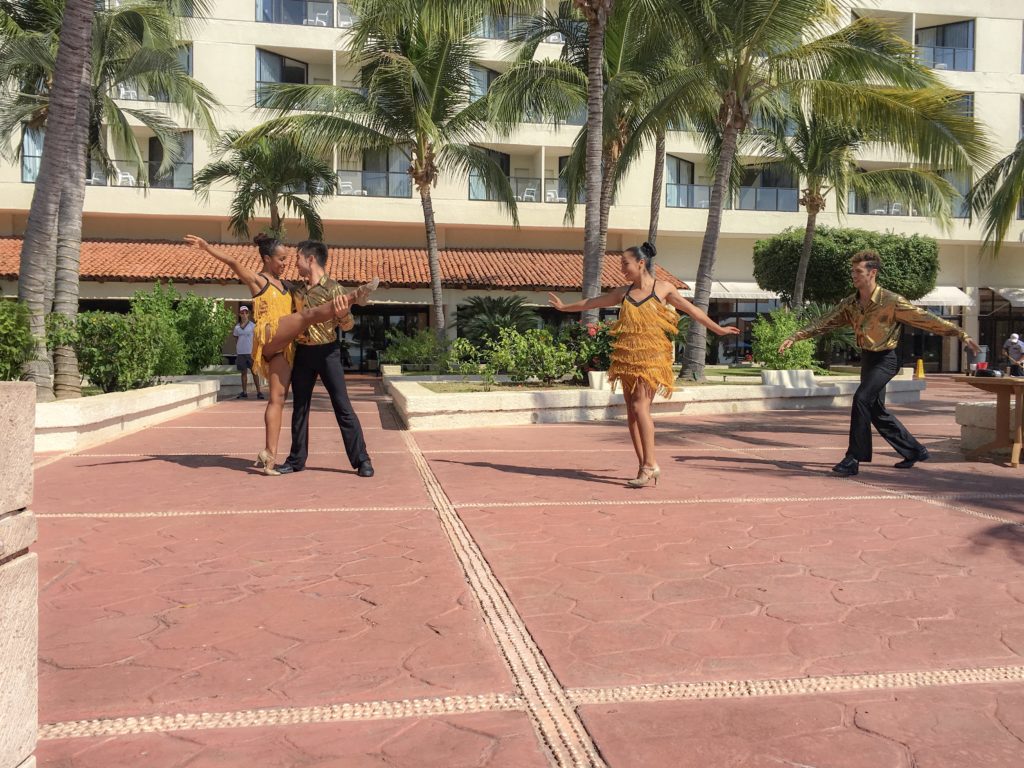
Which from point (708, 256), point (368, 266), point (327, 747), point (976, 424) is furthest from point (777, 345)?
point (327, 747)

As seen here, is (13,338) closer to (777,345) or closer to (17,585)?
(17,585)

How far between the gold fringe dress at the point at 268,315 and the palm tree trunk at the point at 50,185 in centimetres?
435

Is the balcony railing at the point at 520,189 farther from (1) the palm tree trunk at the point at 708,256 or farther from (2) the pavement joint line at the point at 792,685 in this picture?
(2) the pavement joint line at the point at 792,685

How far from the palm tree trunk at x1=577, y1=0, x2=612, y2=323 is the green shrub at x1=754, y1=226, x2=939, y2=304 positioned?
17.7m

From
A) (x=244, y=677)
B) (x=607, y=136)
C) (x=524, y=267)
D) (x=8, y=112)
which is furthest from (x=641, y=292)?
(x=524, y=267)

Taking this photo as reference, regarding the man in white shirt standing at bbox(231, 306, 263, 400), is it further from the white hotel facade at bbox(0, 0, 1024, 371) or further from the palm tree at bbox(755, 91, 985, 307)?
the palm tree at bbox(755, 91, 985, 307)

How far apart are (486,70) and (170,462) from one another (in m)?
27.1

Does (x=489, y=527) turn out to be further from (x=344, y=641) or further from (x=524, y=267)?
(x=524, y=267)

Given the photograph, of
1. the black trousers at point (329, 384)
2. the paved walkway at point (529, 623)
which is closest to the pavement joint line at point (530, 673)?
the paved walkway at point (529, 623)

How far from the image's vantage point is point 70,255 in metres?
11.3

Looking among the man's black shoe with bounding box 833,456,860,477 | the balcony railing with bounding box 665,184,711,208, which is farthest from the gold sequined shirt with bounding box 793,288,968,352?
the balcony railing with bounding box 665,184,711,208

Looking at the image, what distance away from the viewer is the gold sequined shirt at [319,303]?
6.71 meters

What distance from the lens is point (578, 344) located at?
14.8 m

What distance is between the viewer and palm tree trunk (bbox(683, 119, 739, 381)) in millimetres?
15766
